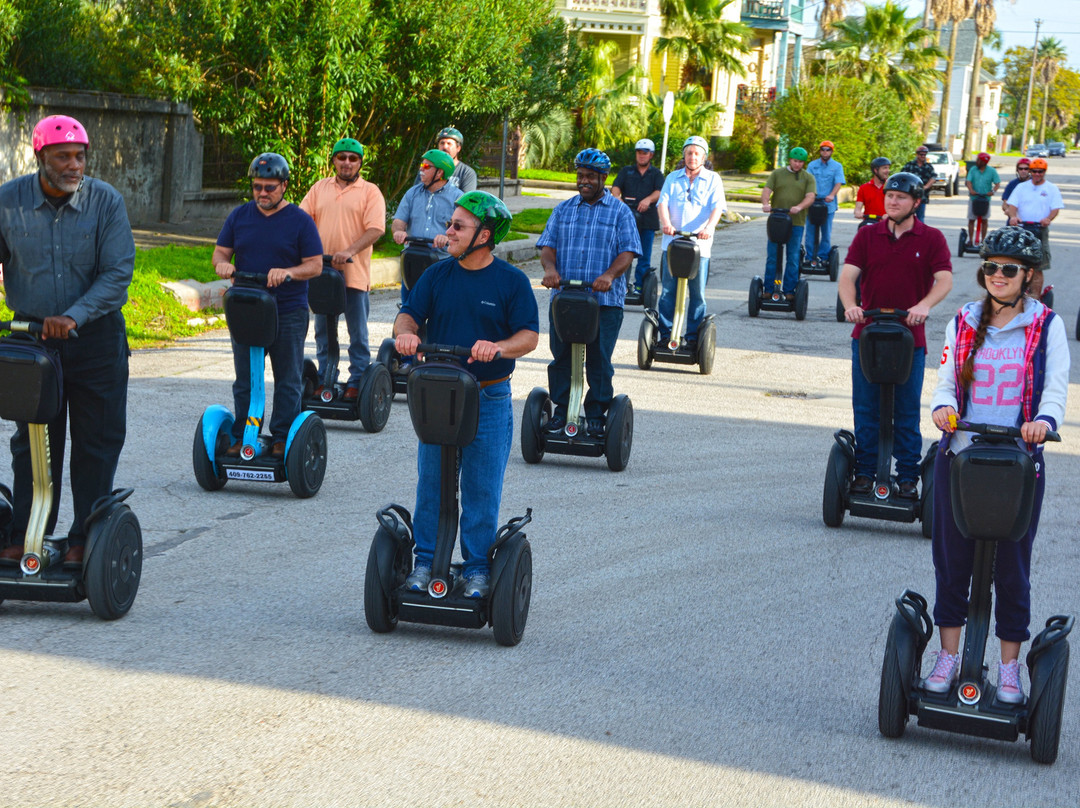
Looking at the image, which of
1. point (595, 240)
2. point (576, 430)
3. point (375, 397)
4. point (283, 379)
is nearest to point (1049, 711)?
point (576, 430)

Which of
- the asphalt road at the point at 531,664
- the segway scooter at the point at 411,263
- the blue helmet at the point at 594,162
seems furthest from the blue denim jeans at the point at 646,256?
the asphalt road at the point at 531,664

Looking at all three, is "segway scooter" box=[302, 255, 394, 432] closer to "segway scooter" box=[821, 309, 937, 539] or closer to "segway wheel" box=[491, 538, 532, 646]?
"segway scooter" box=[821, 309, 937, 539]

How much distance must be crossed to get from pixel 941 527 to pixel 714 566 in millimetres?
2329

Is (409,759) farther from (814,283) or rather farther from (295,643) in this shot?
(814,283)

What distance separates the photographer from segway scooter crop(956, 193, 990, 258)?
24.7 meters

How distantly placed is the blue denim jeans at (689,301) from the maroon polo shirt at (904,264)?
498 cm

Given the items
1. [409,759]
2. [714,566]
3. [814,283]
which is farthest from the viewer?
[814,283]

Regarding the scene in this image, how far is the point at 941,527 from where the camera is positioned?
195 inches

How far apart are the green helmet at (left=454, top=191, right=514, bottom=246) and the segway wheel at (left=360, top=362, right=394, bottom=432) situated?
4.38 m

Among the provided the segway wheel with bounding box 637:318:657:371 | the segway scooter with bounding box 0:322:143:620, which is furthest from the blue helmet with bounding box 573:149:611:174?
the segway scooter with bounding box 0:322:143:620

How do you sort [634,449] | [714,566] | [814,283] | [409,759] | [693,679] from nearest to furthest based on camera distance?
[409,759]
[693,679]
[714,566]
[634,449]
[814,283]

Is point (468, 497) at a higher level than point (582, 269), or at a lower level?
lower

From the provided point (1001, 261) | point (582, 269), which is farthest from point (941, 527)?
point (582, 269)

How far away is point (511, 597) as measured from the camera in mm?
5637
